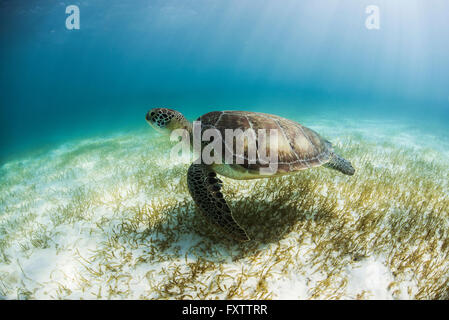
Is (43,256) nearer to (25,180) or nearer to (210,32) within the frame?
(25,180)

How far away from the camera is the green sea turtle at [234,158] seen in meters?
2.77

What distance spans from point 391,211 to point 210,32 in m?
99.5

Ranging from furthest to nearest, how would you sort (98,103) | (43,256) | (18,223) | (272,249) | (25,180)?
(98,103)
(25,180)
(18,223)
(43,256)
(272,249)

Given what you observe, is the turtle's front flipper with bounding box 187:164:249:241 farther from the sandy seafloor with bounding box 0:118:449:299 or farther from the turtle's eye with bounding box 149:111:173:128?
the turtle's eye with bounding box 149:111:173:128

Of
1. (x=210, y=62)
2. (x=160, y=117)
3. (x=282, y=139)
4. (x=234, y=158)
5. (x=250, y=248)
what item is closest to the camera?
(x=250, y=248)

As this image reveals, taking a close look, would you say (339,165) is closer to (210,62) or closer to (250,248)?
(250,248)

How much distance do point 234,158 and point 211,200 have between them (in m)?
0.75

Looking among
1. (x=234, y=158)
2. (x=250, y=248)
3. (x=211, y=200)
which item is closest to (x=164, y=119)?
(x=234, y=158)

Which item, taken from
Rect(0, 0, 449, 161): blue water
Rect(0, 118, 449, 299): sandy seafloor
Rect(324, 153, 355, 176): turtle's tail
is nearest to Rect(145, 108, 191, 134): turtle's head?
Rect(0, 118, 449, 299): sandy seafloor

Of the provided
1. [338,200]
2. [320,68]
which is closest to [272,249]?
[338,200]

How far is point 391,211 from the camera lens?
3.38 metres

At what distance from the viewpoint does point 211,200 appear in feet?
9.29

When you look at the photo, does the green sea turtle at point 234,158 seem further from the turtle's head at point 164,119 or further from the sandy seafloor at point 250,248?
the sandy seafloor at point 250,248
